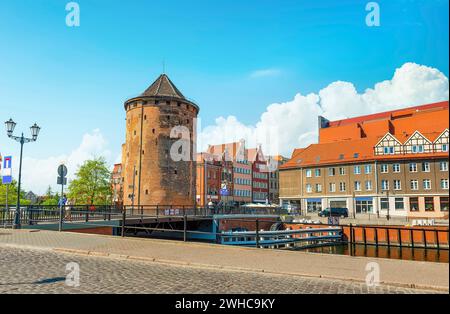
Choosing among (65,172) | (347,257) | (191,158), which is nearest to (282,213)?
(191,158)

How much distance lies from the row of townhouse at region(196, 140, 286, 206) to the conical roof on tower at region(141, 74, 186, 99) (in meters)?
20.7

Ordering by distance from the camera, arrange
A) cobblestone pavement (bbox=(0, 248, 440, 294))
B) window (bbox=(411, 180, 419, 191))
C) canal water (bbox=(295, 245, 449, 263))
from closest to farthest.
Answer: cobblestone pavement (bbox=(0, 248, 440, 294)) < canal water (bbox=(295, 245, 449, 263)) < window (bbox=(411, 180, 419, 191))

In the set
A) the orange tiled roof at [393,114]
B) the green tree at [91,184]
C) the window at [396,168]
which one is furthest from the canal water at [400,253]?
the orange tiled roof at [393,114]

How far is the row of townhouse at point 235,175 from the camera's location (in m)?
71.4

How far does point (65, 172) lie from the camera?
1652 centimetres

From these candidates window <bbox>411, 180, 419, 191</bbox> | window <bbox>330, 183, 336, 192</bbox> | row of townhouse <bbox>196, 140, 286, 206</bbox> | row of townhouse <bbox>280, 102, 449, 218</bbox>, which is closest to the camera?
row of townhouse <bbox>280, 102, 449, 218</bbox>

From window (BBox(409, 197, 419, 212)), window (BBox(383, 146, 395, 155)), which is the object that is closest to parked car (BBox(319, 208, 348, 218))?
window (BBox(409, 197, 419, 212))

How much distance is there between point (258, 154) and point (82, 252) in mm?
74652

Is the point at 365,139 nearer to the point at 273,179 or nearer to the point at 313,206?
the point at 313,206

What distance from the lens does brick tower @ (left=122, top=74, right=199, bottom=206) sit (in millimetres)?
47406

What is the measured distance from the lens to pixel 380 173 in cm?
5003

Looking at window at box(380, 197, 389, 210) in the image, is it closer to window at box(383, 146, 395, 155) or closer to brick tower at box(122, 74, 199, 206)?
window at box(383, 146, 395, 155)

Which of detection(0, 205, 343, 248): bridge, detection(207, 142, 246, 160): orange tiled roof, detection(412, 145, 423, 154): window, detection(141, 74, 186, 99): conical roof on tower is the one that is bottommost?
detection(0, 205, 343, 248): bridge

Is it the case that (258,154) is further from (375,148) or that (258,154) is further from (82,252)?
(82,252)
